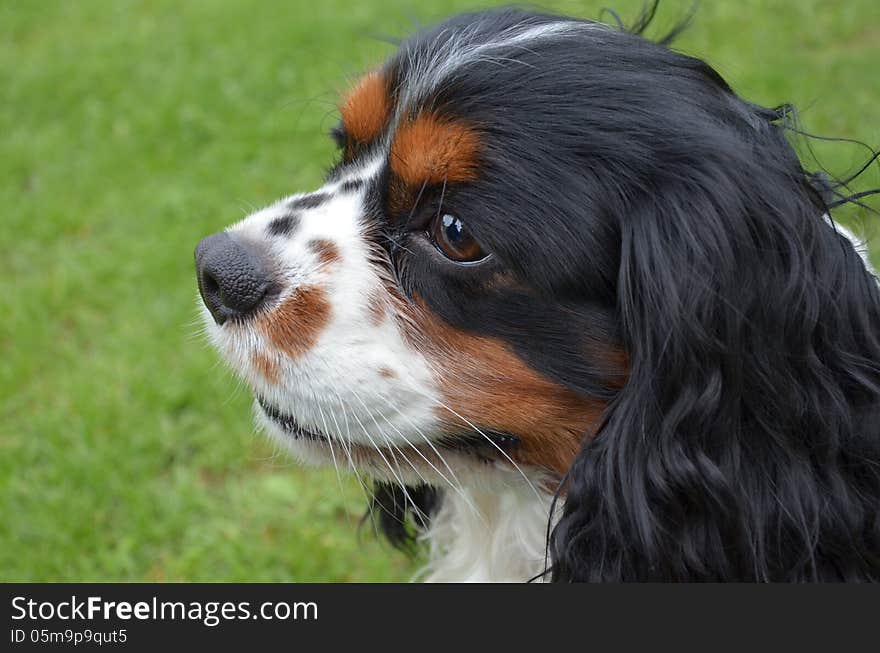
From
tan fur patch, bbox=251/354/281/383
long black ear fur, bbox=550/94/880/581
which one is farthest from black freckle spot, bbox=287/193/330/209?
long black ear fur, bbox=550/94/880/581

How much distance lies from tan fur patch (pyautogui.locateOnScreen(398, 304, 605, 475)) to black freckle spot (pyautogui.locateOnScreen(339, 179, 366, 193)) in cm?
40

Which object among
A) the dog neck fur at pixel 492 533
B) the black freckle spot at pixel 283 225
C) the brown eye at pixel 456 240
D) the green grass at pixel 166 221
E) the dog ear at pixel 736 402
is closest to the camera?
the dog ear at pixel 736 402

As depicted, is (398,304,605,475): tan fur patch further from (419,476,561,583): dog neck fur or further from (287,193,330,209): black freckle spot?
(287,193,330,209): black freckle spot

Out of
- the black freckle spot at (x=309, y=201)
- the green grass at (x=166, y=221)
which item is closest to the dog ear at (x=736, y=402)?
the black freckle spot at (x=309, y=201)

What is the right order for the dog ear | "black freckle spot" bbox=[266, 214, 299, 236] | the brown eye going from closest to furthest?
1. the dog ear
2. the brown eye
3. "black freckle spot" bbox=[266, 214, 299, 236]

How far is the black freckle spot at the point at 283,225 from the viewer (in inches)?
88.9

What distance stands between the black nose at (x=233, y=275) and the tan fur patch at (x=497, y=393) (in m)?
0.36

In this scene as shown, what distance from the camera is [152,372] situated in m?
4.52

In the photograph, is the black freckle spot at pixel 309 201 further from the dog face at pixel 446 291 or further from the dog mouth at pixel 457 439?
the dog mouth at pixel 457 439

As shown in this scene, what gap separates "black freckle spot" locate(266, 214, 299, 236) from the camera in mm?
2258

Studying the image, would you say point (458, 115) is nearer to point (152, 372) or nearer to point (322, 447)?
point (322, 447)

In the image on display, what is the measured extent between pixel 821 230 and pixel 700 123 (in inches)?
13.4

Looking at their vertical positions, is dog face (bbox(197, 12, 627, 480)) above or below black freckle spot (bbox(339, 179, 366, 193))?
below

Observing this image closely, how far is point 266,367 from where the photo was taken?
2156mm
